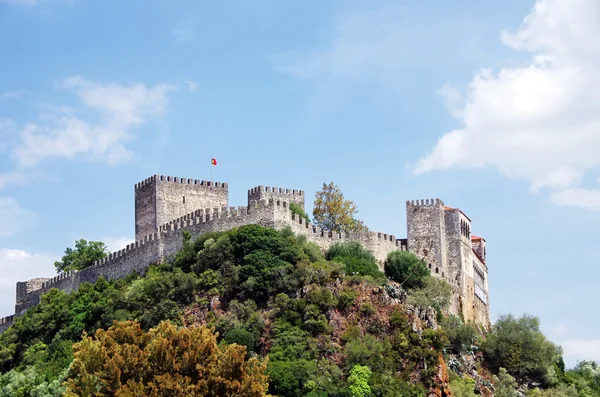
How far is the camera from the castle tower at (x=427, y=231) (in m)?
73.2

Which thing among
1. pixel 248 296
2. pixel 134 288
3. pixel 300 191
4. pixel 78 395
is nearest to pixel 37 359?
pixel 134 288

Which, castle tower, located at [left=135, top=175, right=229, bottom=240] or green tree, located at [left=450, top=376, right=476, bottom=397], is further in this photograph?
castle tower, located at [left=135, top=175, right=229, bottom=240]

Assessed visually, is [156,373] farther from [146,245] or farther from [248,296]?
[146,245]

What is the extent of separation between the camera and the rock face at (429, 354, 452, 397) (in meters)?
55.9

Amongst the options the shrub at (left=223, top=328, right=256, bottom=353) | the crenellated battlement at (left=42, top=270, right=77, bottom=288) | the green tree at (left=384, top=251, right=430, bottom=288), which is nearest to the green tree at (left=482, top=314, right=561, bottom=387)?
the green tree at (left=384, top=251, right=430, bottom=288)

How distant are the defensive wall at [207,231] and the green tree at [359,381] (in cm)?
1202

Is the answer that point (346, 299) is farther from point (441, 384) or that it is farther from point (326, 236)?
point (326, 236)

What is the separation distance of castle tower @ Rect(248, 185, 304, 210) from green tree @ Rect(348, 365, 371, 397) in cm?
1563

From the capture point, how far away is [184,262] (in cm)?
6519

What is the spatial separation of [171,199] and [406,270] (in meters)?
17.0

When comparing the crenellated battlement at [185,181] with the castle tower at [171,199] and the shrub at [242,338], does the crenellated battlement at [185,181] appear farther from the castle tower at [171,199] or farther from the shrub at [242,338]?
the shrub at [242,338]

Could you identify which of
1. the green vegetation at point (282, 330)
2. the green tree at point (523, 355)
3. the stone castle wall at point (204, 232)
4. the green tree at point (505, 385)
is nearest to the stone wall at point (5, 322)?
the stone castle wall at point (204, 232)

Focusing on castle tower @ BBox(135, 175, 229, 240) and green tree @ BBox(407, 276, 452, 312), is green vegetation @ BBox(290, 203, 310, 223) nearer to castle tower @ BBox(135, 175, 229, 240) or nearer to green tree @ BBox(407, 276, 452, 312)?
castle tower @ BBox(135, 175, 229, 240)

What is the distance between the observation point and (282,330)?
→ 189ft
